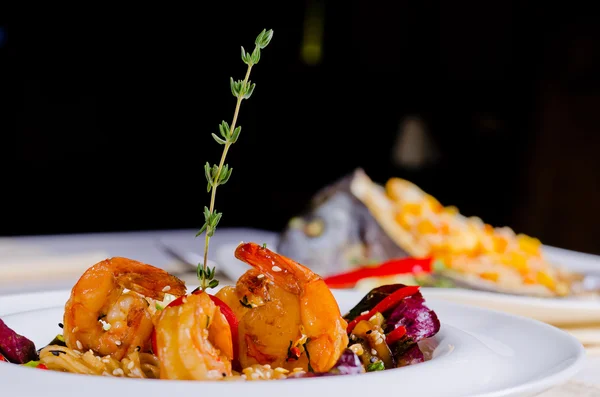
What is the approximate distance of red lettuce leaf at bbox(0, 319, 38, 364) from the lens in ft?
3.72

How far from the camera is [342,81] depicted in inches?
370

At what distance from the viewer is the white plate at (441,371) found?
838mm

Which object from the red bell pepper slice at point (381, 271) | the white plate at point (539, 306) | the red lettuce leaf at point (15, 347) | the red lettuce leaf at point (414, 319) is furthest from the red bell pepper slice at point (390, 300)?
the red bell pepper slice at point (381, 271)

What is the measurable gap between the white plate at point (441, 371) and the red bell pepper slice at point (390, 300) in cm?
9

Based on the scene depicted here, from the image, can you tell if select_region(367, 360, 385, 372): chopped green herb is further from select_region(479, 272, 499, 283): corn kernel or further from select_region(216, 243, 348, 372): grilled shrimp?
select_region(479, 272, 499, 283): corn kernel

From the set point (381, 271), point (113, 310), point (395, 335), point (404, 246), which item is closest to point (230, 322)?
point (113, 310)

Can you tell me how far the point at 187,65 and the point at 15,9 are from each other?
2.24 m

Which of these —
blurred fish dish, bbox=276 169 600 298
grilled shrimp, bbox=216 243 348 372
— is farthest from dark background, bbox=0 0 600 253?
grilled shrimp, bbox=216 243 348 372

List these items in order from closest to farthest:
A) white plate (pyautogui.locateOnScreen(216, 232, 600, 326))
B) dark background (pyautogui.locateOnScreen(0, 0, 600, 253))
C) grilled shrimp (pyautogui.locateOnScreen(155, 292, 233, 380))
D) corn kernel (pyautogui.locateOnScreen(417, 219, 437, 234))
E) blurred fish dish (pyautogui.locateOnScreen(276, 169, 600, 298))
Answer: grilled shrimp (pyautogui.locateOnScreen(155, 292, 233, 380))
white plate (pyautogui.locateOnScreen(216, 232, 600, 326))
blurred fish dish (pyautogui.locateOnScreen(276, 169, 600, 298))
corn kernel (pyautogui.locateOnScreen(417, 219, 437, 234))
dark background (pyautogui.locateOnScreen(0, 0, 600, 253))

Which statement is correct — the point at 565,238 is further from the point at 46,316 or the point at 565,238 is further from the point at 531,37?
the point at 46,316

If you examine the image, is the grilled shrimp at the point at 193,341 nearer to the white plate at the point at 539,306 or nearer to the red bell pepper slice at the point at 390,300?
the red bell pepper slice at the point at 390,300

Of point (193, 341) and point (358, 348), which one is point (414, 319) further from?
point (193, 341)

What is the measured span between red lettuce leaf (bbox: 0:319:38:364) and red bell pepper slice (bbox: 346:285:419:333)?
0.55 meters

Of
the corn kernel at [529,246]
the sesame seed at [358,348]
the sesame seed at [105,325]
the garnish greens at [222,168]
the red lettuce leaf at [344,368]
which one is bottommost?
the corn kernel at [529,246]
